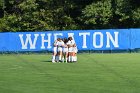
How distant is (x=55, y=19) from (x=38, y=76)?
32204 millimetres

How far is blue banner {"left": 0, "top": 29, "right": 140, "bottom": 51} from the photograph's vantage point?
44250mm

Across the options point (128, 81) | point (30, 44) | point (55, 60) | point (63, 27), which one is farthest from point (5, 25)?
point (128, 81)

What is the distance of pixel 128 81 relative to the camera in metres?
18.9

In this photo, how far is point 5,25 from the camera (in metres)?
53.8

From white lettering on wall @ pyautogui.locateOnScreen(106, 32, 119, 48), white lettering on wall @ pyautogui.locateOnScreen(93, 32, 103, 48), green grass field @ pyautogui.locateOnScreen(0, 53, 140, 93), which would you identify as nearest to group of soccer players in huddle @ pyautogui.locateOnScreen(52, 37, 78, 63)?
green grass field @ pyautogui.locateOnScreen(0, 53, 140, 93)

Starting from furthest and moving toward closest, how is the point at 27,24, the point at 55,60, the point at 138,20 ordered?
the point at 27,24
the point at 138,20
the point at 55,60

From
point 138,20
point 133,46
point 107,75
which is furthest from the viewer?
point 138,20

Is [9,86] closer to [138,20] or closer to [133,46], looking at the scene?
[133,46]

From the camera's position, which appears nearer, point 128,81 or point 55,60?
point 128,81

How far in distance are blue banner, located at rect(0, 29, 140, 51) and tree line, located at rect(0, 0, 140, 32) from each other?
6.16 metres

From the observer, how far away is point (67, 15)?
5400 cm

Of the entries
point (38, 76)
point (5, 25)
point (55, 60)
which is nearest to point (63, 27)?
point (5, 25)

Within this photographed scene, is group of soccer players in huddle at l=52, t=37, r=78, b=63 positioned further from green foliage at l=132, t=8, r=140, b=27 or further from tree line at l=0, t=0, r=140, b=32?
tree line at l=0, t=0, r=140, b=32

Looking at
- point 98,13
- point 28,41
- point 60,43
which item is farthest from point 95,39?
point 60,43
